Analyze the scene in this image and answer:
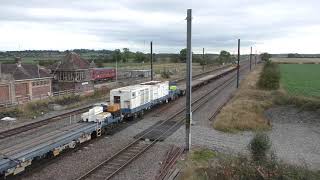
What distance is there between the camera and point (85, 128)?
20.0m

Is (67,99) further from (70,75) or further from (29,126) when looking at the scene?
(70,75)

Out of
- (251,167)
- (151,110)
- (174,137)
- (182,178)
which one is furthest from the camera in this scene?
(151,110)

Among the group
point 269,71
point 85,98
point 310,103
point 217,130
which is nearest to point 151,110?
point 217,130

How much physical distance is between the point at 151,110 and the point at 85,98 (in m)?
12.4

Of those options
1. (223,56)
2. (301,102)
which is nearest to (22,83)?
(301,102)

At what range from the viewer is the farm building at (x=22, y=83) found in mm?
41828

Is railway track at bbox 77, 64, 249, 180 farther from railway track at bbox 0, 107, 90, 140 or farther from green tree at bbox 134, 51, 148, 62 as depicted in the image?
green tree at bbox 134, 51, 148, 62

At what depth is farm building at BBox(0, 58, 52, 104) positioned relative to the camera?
4183cm

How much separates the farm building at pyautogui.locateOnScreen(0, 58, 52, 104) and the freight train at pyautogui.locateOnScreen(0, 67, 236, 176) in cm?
1719

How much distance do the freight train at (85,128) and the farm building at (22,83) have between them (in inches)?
677

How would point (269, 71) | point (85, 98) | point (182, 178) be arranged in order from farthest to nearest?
point (269, 71), point (85, 98), point (182, 178)

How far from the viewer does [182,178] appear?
567 inches

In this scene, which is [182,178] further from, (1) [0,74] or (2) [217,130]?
(1) [0,74]

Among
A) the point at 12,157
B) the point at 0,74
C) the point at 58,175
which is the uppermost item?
the point at 0,74
